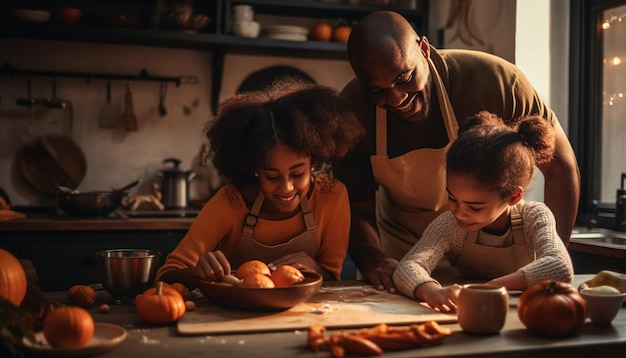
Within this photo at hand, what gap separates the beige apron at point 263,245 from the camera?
207 cm

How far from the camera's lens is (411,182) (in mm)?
2307

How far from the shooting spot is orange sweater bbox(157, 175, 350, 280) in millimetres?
2006

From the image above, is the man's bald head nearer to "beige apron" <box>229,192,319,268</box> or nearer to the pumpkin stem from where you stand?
"beige apron" <box>229,192,319,268</box>

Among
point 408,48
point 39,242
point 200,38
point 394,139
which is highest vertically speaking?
point 200,38

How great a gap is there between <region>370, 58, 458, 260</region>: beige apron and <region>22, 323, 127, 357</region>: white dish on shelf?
1196 mm

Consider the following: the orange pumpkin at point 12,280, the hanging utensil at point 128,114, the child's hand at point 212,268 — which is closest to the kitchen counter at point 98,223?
the hanging utensil at point 128,114

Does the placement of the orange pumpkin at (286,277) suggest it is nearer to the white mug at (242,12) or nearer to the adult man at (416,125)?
the adult man at (416,125)

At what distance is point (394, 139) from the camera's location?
7.54ft

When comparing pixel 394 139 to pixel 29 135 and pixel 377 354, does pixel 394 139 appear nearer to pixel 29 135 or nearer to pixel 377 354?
pixel 377 354

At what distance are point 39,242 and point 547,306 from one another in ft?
9.15

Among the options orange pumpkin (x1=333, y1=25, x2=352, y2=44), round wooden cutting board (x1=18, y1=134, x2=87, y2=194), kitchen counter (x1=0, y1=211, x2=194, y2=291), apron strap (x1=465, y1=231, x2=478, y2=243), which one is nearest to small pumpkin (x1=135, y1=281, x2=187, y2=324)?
apron strap (x1=465, y1=231, x2=478, y2=243)

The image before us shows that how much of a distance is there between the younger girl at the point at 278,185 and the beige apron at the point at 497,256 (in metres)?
0.39

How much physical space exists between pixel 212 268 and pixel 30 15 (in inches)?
108

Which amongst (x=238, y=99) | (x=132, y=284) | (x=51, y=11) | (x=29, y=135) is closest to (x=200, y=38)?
(x=51, y=11)
